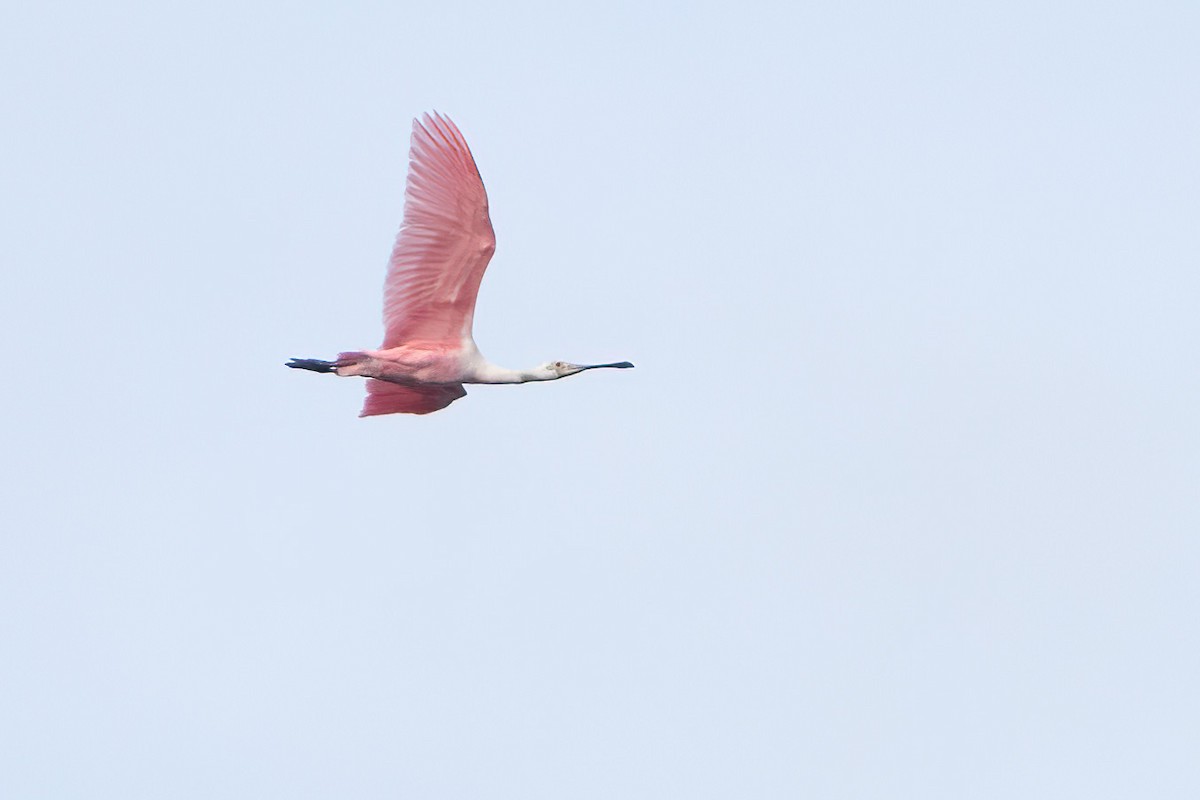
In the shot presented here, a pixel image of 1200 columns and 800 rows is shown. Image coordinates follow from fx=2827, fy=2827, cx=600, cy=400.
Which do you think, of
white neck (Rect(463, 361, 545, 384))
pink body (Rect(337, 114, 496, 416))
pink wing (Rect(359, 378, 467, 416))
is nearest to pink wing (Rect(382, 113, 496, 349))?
pink body (Rect(337, 114, 496, 416))

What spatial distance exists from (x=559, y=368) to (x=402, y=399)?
4.73ft

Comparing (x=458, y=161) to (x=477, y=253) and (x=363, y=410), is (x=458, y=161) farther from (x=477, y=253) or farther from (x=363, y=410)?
(x=363, y=410)

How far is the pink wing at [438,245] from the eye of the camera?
2261 centimetres

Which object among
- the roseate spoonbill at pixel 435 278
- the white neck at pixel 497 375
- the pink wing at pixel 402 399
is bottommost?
the pink wing at pixel 402 399

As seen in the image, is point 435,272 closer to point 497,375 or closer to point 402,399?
point 497,375

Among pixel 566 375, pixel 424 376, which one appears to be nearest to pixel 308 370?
pixel 424 376

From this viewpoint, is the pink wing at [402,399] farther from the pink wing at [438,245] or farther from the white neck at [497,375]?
the pink wing at [438,245]

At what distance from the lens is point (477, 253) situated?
76.0 ft

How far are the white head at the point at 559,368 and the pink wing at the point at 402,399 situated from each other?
68cm

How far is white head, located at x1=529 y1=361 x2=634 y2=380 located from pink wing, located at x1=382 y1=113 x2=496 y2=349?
4.02ft

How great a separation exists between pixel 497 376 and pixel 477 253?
1579 millimetres

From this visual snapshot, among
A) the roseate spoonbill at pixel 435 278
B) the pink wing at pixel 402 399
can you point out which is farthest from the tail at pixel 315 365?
the pink wing at pixel 402 399

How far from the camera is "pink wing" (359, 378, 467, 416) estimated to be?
2448 cm

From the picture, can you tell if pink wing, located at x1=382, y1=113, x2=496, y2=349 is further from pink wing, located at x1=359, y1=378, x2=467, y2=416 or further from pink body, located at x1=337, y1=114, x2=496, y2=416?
pink wing, located at x1=359, y1=378, x2=467, y2=416
